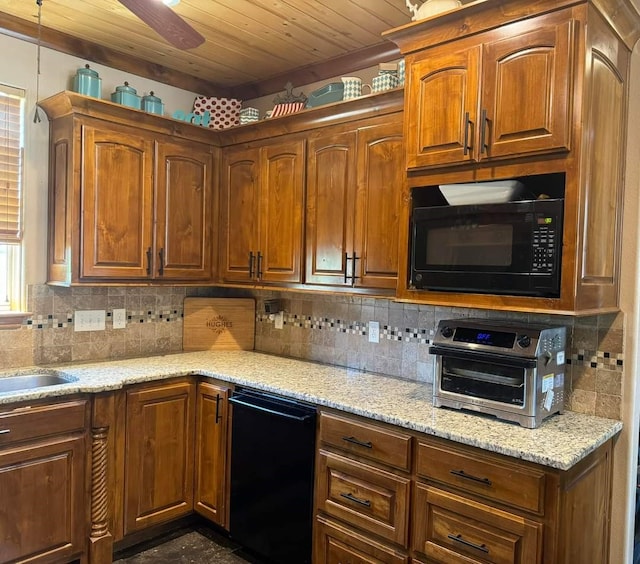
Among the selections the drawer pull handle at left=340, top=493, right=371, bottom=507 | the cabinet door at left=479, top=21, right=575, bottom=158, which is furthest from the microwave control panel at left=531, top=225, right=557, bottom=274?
the drawer pull handle at left=340, top=493, right=371, bottom=507

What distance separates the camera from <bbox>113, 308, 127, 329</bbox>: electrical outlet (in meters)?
3.19

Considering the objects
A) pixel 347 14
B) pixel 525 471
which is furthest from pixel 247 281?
pixel 525 471

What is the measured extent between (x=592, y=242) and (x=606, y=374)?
0.60m

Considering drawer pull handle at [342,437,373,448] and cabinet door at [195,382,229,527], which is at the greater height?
drawer pull handle at [342,437,373,448]

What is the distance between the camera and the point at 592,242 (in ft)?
6.22

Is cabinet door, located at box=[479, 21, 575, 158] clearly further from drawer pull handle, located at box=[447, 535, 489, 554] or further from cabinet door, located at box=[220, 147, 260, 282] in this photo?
cabinet door, located at box=[220, 147, 260, 282]

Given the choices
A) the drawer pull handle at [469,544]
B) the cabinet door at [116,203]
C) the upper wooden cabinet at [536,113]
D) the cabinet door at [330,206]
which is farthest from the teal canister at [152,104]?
the drawer pull handle at [469,544]

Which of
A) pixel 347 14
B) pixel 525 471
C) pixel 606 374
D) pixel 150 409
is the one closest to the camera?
pixel 525 471

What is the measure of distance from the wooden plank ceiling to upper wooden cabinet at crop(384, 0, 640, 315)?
51 centimetres

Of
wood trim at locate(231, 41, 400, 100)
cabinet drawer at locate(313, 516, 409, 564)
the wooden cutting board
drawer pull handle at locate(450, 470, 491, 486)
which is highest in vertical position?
wood trim at locate(231, 41, 400, 100)

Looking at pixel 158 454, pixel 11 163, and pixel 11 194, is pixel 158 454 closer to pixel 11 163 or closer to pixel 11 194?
pixel 11 194

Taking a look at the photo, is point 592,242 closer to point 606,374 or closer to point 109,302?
point 606,374

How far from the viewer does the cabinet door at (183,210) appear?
3.12 m

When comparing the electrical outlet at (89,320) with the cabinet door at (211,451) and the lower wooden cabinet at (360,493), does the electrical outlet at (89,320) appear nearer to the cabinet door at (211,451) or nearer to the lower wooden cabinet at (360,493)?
the cabinet door at (211,451)
